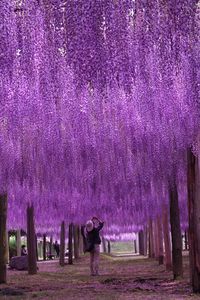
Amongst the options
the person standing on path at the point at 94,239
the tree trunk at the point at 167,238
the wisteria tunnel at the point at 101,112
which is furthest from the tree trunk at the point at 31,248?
the tree trunk at the point at 167,238

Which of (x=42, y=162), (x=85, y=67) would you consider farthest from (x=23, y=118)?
(x=85, y=67)

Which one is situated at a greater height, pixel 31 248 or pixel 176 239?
pixel 176 239

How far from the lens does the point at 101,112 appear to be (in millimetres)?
8547

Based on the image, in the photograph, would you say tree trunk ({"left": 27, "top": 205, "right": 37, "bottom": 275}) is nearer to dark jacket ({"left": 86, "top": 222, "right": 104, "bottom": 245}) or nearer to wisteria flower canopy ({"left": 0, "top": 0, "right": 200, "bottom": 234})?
wisteria flower canopy ({"left": 0, "top": 0, "right": 200, "bottom": 234})

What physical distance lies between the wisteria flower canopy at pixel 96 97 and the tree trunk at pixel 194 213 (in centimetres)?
55

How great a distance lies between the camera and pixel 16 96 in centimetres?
Answer: 752

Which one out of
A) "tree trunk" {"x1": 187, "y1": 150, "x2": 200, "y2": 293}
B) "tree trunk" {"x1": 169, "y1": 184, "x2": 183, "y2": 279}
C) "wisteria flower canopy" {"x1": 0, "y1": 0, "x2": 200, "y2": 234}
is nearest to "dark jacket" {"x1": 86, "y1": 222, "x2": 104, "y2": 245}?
"wisteria flower canopy" {"x1": 0, "y1": 0, "x2": 200, "y2": 234}

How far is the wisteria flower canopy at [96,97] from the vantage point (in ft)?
15.6

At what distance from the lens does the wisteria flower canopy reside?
4762 mm

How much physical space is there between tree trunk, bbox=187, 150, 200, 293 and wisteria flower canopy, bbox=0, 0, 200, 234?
0.55 m

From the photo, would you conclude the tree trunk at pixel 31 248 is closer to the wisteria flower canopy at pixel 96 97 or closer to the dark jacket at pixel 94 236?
the wisteria flower canopy at pixel 96 97

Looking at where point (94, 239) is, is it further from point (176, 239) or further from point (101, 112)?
point (101, 112)

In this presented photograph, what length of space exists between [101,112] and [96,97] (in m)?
0.52

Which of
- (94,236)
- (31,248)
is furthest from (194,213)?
(31,248)
